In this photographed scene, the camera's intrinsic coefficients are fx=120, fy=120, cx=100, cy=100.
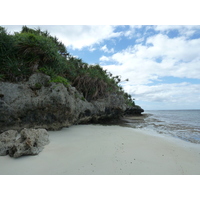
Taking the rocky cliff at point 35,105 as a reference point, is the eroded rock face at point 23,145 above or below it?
below

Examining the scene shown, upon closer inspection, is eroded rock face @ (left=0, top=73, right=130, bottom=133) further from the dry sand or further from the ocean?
the ocean

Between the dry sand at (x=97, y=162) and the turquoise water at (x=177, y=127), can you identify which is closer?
the dry sand at (x=97, y=162)

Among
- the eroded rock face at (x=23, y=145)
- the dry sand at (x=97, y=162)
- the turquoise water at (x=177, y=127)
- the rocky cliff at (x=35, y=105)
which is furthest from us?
the turquoise water at (x=177, y=127)

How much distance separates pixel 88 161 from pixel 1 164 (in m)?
2.14

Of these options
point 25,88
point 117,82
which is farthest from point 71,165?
point 117,82

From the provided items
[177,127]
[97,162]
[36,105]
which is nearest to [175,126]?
[177,127]

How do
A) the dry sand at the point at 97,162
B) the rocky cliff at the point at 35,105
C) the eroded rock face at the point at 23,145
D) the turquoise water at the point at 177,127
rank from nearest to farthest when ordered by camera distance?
the dry sand at the point at 97,162, the eroded rock face at the point at 23,145, the rocky cliff at the point at 35,105, the turquoise water at the point at 177,127

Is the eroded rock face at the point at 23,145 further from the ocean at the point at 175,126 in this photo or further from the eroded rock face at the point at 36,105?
the ocean at the point at 175,126

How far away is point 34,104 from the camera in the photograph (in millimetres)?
5816

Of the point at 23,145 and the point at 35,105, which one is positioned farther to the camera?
the point at 35,105

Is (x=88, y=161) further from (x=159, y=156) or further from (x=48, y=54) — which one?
(x=48, y=54)

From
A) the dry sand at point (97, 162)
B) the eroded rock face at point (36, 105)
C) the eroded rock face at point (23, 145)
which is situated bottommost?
the dry sand at point (97, 162)

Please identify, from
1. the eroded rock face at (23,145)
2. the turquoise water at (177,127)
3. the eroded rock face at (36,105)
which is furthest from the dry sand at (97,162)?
the turquoise water at (177,127)

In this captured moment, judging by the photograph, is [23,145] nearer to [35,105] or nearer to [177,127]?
[35,105]
